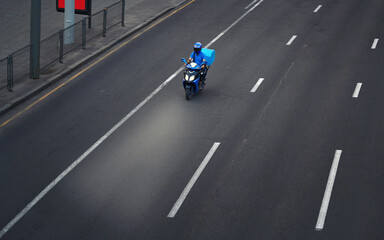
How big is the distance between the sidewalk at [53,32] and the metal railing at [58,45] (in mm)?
244

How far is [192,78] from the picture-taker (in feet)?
74.0

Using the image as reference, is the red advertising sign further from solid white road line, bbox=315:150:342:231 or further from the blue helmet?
solid white road line, bbox=315:150:342:231

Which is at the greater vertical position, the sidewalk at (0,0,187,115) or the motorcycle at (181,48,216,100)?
the motorcycle at (181,48,216,100)

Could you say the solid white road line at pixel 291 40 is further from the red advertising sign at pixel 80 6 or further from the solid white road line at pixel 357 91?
the red advertising sign at pixel 80 6

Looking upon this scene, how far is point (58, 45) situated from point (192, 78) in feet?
21.8

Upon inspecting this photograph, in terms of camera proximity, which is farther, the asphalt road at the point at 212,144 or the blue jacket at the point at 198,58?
the blue jacket at the point at 198,58

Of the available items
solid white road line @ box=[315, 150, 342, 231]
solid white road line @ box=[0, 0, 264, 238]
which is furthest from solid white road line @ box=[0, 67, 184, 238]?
solid white road line @ box=[315, 150, 342, 231]

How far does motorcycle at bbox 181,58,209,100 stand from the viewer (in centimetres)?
2255

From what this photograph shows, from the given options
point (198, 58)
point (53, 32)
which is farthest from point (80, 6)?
point (198, 58)

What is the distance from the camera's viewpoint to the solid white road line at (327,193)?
1479 centimetres

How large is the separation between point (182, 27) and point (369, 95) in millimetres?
11827

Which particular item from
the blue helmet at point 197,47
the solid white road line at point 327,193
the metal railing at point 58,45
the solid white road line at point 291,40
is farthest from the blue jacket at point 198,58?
the solid white road line at point 291,40

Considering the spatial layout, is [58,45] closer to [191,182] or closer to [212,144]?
[212,144]

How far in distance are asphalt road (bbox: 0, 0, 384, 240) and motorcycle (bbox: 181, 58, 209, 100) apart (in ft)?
1.14
